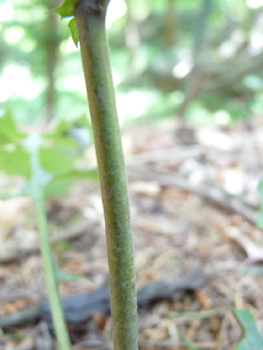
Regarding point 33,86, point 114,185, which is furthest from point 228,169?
point 33,86

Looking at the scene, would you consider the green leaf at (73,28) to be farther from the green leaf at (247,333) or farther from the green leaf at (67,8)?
the green leaf at (247,333)

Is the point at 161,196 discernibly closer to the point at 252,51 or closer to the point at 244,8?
the point at 252,51

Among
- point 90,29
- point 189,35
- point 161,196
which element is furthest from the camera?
point 189,35

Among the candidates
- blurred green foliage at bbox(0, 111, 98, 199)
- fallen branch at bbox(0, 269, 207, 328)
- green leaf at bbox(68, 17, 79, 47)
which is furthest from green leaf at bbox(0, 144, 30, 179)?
green leaf at bbox(68, 17, 79, 47)

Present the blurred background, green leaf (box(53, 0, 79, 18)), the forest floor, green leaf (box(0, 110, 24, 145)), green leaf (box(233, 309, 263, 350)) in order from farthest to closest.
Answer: the blurred background, green leaf (box(0, 110, 24, 145)), the forest floor, green leaf (box(233, 309, 263, 350)), green leaf (box(53, 0, 79, 18))

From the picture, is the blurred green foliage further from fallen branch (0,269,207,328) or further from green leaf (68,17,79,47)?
green leaf (68,17,79,47)

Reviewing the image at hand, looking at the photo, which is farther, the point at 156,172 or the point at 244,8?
the point at 244,8

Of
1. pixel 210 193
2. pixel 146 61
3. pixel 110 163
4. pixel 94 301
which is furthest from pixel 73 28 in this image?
pixel 146 61
